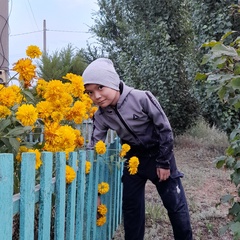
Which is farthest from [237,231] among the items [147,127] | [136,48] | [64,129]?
[136,48]

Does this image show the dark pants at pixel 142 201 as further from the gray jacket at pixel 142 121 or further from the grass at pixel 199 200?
the grass at pixel 199 200

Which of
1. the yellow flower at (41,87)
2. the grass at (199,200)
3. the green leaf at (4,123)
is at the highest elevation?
the yellow flower at (41,87)

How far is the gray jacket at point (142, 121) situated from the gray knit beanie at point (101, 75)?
0.52ft

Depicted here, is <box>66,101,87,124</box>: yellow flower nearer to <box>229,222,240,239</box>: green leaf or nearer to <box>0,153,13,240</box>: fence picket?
<box>0,153,13,240</box>: fence picket

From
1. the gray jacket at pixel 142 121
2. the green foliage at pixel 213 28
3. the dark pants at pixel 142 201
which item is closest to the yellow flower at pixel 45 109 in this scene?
the gray jacket at pixel 142 121

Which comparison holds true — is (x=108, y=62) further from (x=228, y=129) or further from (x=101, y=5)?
(x=101, y=5)

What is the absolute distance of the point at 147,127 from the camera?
2.51 meters

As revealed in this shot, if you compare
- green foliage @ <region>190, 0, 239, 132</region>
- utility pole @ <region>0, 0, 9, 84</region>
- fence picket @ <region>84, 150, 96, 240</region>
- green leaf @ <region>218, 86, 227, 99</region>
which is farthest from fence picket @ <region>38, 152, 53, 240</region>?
green foliage @ <region>190, 0, 239, 132</region>

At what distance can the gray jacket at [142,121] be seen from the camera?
7.91 feet

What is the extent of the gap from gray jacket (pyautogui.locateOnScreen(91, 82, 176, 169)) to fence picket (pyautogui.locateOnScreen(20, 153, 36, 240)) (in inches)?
44.6

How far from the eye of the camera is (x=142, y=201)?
2.76 meters

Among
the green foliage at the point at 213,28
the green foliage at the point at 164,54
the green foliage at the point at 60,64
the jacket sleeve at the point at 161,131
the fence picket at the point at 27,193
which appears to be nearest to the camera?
the fence picket at the point at 27,193

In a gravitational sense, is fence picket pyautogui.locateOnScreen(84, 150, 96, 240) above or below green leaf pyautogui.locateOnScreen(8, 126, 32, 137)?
below

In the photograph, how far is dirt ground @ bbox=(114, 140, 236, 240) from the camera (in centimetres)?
351
